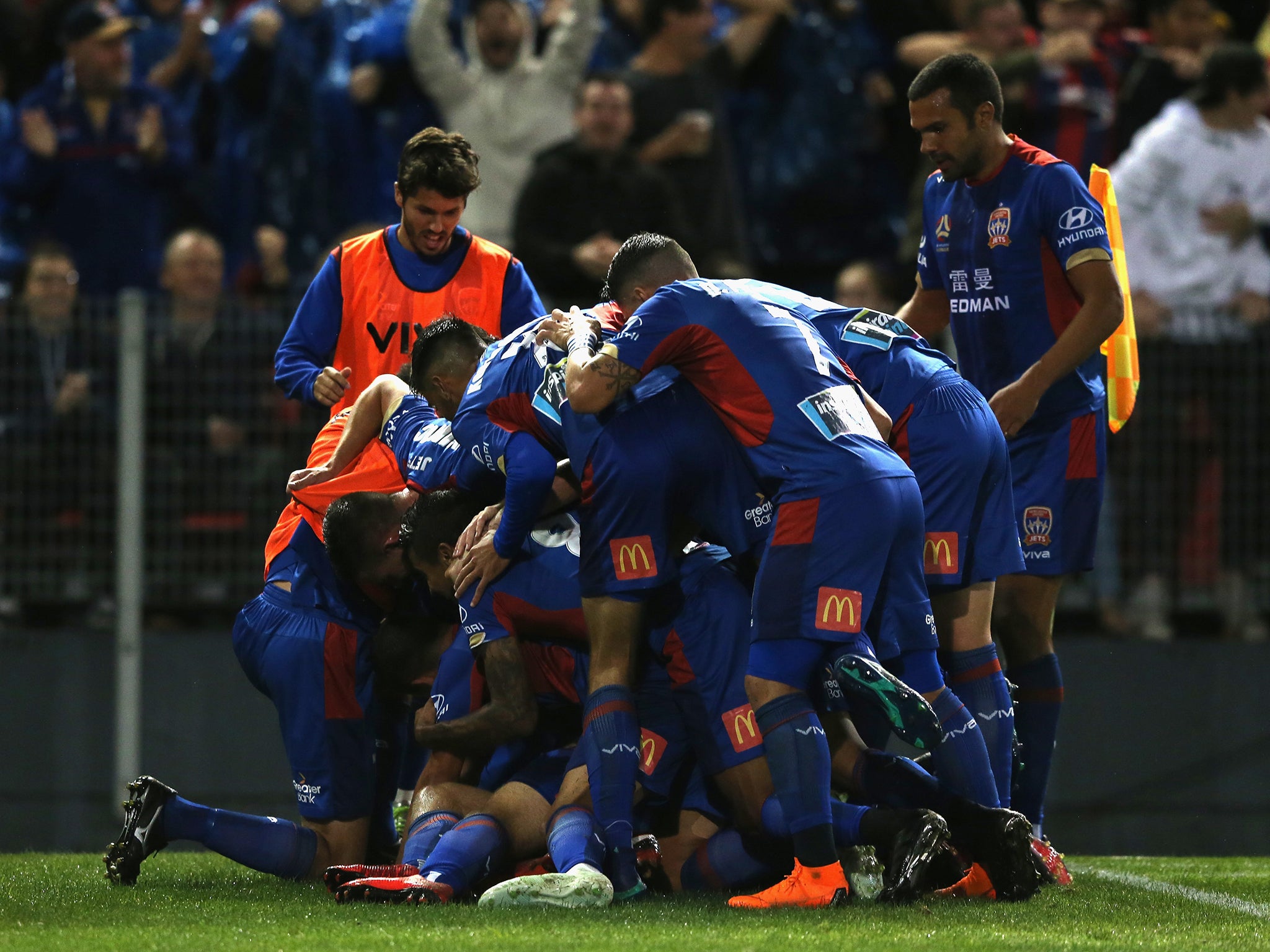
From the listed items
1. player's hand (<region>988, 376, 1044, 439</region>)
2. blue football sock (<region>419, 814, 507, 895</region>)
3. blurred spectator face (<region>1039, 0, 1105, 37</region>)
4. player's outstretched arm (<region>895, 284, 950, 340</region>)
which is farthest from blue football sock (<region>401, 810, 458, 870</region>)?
blurred spectator face (<region>1039, 0, 1105, 37</region>)

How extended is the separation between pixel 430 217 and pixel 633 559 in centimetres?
198

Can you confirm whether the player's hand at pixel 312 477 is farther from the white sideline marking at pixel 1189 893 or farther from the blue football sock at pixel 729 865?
the white sideline marking at pixel 1189 893

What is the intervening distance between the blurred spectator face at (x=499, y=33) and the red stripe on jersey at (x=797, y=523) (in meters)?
5.31

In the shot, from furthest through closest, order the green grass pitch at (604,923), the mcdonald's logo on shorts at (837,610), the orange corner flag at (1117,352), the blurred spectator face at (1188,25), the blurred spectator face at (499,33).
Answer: the blurred spectator face at (1188,25) < the blurred spectator face at (499,33) < the orange corner flag at (1117,352) < the mcdonald's logo on shorts at (837,610) < the green grass pitch at (604,923)

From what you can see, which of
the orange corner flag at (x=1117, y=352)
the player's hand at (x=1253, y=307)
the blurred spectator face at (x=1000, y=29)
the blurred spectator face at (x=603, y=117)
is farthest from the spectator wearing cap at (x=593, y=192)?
the player's hand at (x=1253, y=307)

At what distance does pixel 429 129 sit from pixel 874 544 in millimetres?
2774

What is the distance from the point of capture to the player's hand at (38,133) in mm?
9703

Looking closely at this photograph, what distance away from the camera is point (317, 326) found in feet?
22.7

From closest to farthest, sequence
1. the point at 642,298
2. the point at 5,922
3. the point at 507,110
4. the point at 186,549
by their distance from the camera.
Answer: the point at 5,922 → the point at 642,298 → the point at 186,549 → the point at 507,110

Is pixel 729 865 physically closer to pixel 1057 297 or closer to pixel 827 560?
pixel 827 560

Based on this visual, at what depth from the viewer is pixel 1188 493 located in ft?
29.0

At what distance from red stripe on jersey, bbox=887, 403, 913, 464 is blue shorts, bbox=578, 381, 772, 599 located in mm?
568

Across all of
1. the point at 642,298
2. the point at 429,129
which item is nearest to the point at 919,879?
the point at 642,298

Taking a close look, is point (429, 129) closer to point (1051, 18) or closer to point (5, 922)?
point (5, 922)
